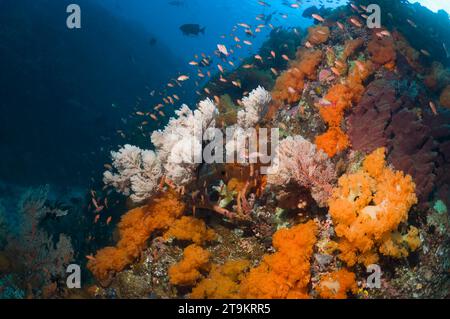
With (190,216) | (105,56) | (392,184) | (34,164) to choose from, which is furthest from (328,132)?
(105,56)

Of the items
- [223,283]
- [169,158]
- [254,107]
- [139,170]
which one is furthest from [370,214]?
[139,170]

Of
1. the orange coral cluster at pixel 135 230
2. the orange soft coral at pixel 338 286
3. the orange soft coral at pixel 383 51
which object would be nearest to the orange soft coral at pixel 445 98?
the orange soft coral at pixel 383 51

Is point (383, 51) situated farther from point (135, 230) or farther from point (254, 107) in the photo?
point (135, 230)

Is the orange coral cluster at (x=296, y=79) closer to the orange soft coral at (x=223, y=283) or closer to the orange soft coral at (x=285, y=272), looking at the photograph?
the orange soft coral at (x=285, y=272)

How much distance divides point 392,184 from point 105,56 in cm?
3519

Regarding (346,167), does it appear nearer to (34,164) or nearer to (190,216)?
(190,216)

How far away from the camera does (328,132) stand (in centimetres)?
586

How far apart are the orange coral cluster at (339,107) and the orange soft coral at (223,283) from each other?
8.95ft

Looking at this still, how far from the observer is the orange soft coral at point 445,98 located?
7828 millimetres

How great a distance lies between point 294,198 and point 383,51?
5.26 metres
